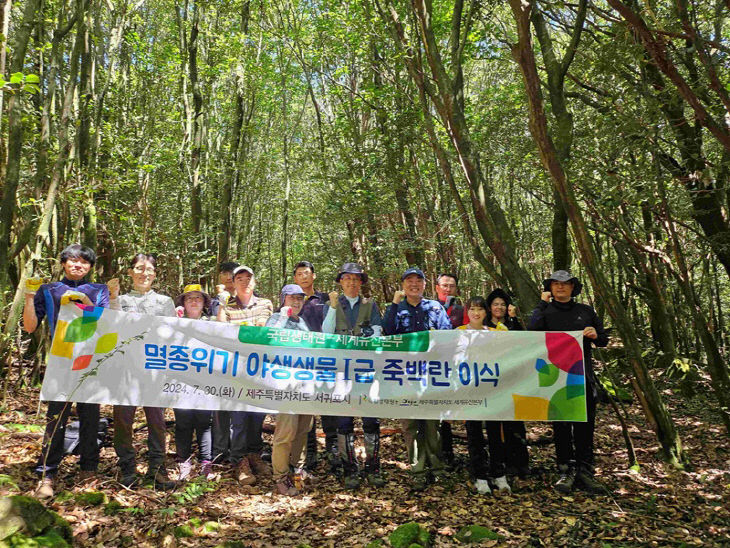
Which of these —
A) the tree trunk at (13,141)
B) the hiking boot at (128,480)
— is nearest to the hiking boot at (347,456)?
the hiking boot at (128,480)

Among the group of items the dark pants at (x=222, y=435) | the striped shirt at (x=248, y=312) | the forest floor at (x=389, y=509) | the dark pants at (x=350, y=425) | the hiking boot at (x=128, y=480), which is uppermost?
the striped shirt at (x=248, y=312)

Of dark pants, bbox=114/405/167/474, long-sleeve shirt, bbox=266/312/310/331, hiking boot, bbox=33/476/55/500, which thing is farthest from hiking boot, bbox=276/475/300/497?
hiking boot, bbox=33/476/55/500

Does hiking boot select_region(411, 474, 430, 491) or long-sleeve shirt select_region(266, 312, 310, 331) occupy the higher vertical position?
long-sleeve shirt select_region(266, 312, 310, 331)

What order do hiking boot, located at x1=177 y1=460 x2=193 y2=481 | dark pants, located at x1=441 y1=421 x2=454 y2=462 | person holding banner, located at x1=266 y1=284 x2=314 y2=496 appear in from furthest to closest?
1. dark pants, located at x1=441 y1=421 x2=454 y2=462
2. person holding banner, located at x1=266 y1=284 x2=314 y2=496
3. hiking boot, located at x1=177 y1=460 x2=193 y2=481

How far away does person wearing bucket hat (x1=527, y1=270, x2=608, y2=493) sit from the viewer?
443cm

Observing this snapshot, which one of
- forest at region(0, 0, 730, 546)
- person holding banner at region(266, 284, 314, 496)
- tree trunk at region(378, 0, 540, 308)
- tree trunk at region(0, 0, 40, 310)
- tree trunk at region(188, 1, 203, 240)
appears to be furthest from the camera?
tree trunk at region(188, 1, 203, 240)

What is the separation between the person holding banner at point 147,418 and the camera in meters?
4.21

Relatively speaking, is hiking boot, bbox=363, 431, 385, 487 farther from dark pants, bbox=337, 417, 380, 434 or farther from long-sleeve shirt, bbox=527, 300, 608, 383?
long-sleeve shirt, bbox=527, 300, 608, 383

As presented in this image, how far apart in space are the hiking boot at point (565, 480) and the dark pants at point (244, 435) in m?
2.72

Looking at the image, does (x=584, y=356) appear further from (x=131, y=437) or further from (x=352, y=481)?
(x=131, y=437)

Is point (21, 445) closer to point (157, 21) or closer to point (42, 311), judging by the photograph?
point (42, 311)

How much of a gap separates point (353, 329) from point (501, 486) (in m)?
1.87

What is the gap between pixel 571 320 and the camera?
465 centimetres

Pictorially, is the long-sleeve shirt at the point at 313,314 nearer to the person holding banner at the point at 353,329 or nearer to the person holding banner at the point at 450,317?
the person holding banner at the point at 353,329
